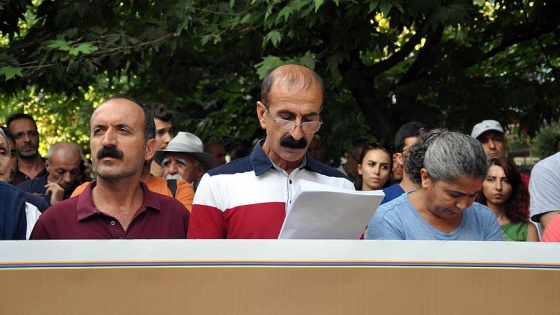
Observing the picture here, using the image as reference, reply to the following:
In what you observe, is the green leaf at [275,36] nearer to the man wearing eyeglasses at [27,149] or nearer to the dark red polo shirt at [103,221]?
the man wearing eyeglasses at [27,149]

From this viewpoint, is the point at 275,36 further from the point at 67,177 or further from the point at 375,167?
the point at 67,177

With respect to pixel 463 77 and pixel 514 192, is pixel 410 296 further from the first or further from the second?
pixel 463 77

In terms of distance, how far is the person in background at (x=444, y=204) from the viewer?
403 centimetres

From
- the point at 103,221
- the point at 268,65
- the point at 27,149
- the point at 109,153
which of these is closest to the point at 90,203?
the point at 103,221

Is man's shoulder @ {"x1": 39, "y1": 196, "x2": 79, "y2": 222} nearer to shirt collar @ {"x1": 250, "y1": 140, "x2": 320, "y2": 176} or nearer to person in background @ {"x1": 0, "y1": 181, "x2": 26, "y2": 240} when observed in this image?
person in background @ {"x1": 0, "y1": 181, "x2": 26, "y2": 240}

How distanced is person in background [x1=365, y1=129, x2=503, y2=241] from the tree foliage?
131 inches

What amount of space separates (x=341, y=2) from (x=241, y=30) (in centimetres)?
135

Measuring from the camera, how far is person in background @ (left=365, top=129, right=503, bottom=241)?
159 inches

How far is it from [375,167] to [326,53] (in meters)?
1.52

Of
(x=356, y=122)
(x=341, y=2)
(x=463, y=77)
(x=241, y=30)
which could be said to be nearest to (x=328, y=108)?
(x=356, y=122)

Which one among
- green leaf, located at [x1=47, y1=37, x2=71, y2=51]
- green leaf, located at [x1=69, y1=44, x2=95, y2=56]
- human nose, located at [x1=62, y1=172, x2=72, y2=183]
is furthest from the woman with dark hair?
→ green leaf, located at [x1=47, y1=37, x2=71, y2=51]

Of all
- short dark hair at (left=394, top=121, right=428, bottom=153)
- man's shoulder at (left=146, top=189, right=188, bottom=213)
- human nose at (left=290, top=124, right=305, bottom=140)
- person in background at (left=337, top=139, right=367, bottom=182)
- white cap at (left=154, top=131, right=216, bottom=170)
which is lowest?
person in background at (left=337, top=139, right=367, bottom=182)

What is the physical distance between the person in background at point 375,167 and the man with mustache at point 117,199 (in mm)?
3209

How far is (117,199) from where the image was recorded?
4234 millimetres
